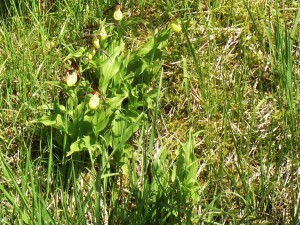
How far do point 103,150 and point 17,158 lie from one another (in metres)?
0.46

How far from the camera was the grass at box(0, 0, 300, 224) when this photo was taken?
2062 millimetres

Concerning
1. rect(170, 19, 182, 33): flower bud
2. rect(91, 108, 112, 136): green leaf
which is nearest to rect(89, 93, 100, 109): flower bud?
rect(91, 108, 112, 136): green leaf

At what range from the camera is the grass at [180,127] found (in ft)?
6.77

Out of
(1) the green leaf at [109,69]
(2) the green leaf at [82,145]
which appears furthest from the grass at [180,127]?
(1) the green leaf at [109,69]

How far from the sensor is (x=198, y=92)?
2.62 metres

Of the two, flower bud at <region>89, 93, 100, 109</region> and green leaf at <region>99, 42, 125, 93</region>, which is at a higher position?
green leaf at <region>99, 42, 125, 93</region>

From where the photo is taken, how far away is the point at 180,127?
7.54 feet

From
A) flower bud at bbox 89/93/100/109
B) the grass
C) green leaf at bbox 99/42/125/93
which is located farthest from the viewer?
green leaf at bbox 99/42/125/93

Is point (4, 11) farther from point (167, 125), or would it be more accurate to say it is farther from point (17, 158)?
point (167, 125)

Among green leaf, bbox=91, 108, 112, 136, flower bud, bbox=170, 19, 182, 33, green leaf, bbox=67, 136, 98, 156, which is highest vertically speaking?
flower bud, bbox=170, 19, 182, 33

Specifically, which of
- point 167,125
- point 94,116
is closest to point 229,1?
point 167,125

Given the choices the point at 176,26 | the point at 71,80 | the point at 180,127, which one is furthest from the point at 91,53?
the point at 180,127

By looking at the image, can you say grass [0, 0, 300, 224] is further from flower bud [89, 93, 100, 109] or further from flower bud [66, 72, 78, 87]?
flower bud [89, 93, 100, 109]

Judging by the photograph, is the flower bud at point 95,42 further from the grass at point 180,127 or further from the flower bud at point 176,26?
the flower bud at point 176,26
